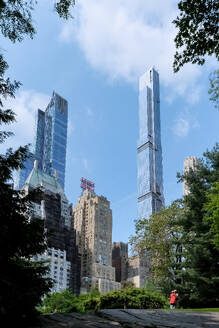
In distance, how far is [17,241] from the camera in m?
8.84

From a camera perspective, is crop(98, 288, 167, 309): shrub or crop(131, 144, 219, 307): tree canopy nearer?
crop(98, 288, 167, 309): shrub

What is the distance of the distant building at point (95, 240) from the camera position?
147375mm

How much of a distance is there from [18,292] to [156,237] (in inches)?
1067

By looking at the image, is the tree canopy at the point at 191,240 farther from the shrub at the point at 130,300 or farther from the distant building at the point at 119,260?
the distant building at the point at 119,260

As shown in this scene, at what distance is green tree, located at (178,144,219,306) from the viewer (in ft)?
76.0

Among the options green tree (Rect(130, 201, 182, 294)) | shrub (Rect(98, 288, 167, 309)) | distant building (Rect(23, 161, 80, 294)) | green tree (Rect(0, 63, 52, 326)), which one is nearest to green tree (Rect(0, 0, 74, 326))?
green tree (Rect(0, 63, 52, 326))

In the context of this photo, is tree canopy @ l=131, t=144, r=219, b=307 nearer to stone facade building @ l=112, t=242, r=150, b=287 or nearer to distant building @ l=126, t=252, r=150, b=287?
stone facade building @ l=112, t=242, r=150, b=287

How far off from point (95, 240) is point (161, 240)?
420ft

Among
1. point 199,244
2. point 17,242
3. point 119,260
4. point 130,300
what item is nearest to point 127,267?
point 119,260

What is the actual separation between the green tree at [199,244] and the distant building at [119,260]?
141298 millimetres

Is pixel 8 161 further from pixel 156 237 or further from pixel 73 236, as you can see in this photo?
pixel 73 236

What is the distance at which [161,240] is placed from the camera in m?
31.8

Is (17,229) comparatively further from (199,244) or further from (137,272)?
(137,272)

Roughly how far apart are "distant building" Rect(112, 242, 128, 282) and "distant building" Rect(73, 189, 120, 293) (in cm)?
1244
